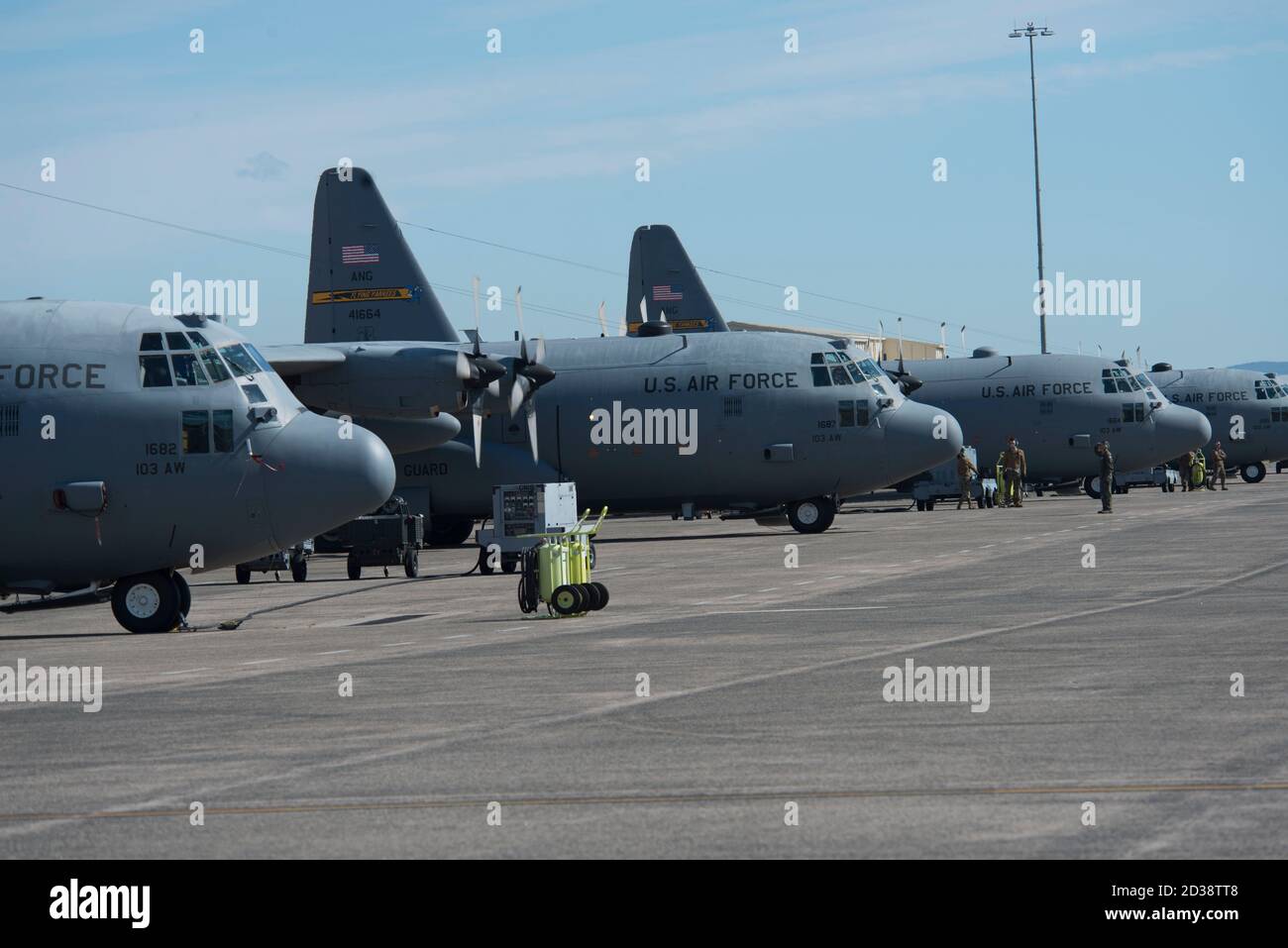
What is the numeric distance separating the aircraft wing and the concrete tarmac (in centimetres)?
674

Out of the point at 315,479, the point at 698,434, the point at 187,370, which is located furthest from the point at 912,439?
the point at 187,370

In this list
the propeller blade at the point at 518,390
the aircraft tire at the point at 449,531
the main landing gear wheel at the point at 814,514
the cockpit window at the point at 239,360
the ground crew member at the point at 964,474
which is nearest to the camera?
the cockpit window at the point at 239,360

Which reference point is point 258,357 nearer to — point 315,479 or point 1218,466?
point 315,479

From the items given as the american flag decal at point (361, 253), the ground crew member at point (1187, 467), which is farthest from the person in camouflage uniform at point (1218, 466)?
the american flag decal at point (361, 253)

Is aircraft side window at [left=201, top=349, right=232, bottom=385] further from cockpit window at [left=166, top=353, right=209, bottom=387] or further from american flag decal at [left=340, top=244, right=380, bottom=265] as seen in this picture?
american flag decal at [left=340, top=244, right=380, bottom=265]

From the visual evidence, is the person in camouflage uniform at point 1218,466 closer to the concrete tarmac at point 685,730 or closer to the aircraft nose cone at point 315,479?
the concrete tarmac at point 685,730

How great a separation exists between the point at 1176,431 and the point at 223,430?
42660mm

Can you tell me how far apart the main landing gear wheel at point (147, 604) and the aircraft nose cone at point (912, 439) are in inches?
903

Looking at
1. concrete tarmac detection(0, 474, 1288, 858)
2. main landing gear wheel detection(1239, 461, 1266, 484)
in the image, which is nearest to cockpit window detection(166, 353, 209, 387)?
concrete tarmac detection(0, 474, 1288, 858)

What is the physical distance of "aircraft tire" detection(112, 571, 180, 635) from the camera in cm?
2177

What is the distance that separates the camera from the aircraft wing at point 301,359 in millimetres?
30016

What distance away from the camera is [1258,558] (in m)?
27.0

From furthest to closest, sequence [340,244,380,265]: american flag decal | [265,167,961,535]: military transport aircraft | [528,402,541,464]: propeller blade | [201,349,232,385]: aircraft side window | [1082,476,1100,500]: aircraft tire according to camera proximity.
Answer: [1082,476,1100,500]: aircraft tire → [265,167,961,535]: military transport aircraft → [340,244,380,265]: american flag decal → [528,402,541,464]: propeller blade → [201,349,232,385]: aircraft side window
